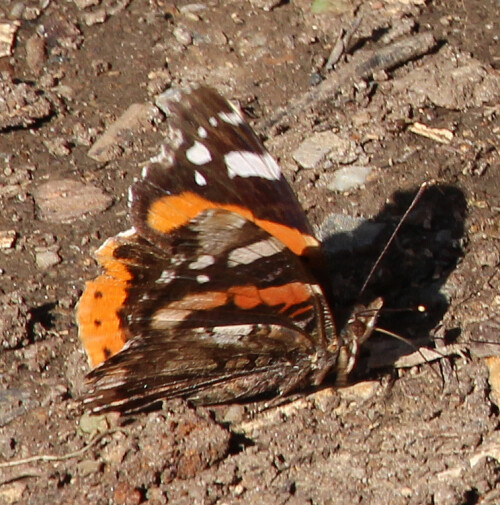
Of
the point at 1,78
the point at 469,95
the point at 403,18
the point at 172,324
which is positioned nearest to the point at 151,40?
the point at 1,78

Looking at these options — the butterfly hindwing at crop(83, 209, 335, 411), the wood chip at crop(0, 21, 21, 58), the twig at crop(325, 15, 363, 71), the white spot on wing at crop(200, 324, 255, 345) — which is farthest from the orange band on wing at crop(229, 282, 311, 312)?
the wood chip at crop(0, 21, 21, 58)

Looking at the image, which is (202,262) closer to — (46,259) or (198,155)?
(198,155)

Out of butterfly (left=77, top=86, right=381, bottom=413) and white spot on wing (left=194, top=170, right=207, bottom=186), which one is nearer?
butterfly (left=77, top=86, right=381, bottom=413)

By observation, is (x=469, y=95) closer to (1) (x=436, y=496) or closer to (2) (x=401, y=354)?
(2) (x=401, y=354)

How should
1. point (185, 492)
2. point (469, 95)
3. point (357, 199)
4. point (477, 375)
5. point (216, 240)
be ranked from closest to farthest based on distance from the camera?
1. point (216, 240)
2. point (185, 492)
3. point (477, 375)
4. point (357, 199)
5. point (469, 95)

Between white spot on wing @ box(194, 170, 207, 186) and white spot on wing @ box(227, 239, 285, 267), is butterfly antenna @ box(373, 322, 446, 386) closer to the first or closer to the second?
white spot on wing @ box(227, 239, 285, 267)

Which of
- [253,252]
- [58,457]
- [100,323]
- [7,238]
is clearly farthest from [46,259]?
[253,252]

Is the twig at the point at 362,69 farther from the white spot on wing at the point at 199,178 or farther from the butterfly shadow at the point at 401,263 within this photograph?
the white spot on wing at the point at 199,178
